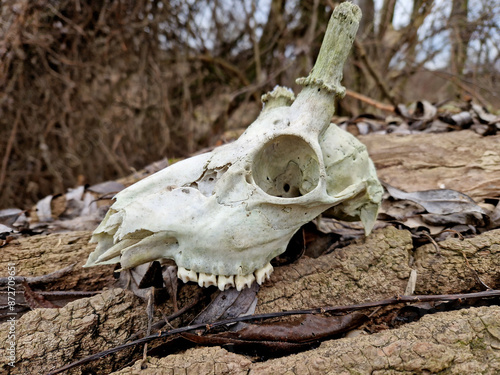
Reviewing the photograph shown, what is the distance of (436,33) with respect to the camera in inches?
170

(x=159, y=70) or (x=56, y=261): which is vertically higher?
(x=159, y=70)

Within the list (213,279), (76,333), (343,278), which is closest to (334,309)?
(343,278)

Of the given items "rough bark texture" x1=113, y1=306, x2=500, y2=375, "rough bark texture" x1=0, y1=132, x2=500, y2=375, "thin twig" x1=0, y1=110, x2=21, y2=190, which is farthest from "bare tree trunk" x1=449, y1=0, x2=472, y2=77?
"thin twig" x1=0, y1=110, x2=21, y2=190

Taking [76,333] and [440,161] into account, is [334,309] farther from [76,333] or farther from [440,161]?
[440,161]

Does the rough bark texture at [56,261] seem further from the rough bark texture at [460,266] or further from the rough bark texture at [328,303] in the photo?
the rough bark texture at [460,266]

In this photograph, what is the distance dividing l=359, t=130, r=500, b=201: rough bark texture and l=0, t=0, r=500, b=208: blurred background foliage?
1274 mm

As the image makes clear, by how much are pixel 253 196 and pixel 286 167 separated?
374mm

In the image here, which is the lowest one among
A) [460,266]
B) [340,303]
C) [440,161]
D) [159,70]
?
[340,303]

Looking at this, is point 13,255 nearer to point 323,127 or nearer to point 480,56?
point 323,127

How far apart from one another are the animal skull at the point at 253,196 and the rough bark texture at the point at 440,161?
90 cm

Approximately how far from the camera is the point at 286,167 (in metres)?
1.67

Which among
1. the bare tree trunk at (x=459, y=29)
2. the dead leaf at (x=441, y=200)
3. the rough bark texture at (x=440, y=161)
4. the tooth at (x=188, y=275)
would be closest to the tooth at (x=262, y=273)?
the tooth at (x=188, y=275)

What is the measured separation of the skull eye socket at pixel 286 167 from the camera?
1.55 meters

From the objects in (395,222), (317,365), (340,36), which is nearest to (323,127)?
(340,36)
